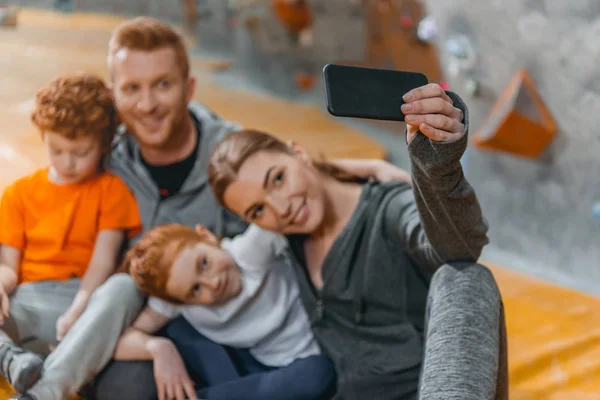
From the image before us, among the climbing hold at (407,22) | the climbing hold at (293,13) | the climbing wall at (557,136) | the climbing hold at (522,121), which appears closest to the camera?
the climbing wall at (557,136)

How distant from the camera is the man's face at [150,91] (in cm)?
101

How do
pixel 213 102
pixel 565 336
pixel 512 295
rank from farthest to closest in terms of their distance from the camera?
pixel 213 102, pixel 512 295, pixel 565 336

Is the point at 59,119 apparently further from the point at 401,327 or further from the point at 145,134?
the point at 401,327

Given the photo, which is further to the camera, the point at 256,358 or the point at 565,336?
the point at 565,336

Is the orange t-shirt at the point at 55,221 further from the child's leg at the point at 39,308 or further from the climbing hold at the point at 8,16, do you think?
the climbing hold at the point at 8,16

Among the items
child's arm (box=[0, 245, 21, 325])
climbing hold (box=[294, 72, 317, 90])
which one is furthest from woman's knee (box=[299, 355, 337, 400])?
climbing hold (box=[294, 72, 317, 90])

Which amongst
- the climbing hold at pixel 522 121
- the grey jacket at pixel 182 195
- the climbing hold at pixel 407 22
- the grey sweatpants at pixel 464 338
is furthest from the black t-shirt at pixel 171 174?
the climbing hold at pixel 407 22

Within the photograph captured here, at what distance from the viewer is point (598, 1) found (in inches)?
48.3

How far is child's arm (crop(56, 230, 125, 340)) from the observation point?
0.95 meters

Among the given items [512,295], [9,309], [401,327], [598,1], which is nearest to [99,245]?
[9,309]

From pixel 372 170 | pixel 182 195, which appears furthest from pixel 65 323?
pixel 372 170

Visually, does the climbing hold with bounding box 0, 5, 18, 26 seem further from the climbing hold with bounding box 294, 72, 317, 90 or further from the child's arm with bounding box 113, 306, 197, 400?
the climbing hold with bounding box 294, 72, 317, 90

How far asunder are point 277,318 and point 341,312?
0.31 feet

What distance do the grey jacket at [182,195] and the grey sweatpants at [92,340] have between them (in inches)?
6.8
